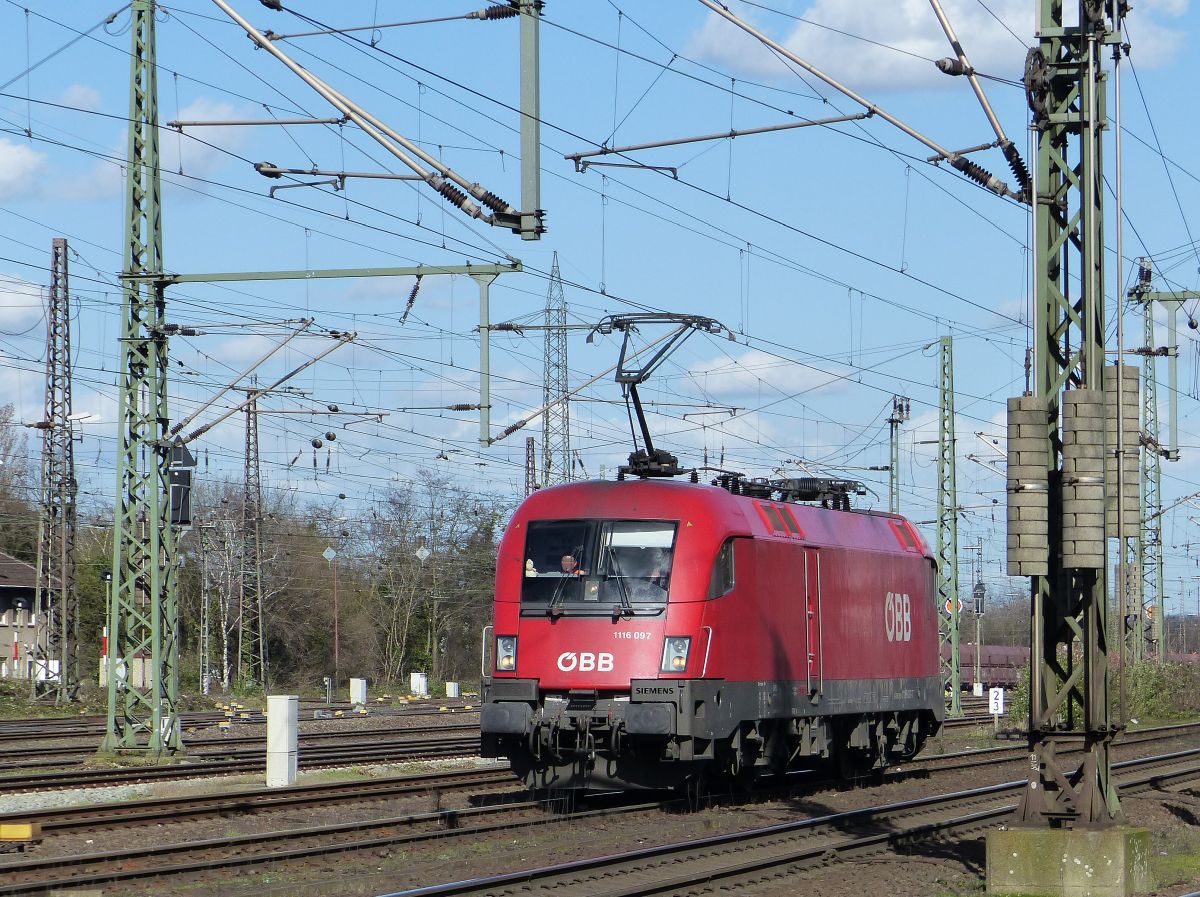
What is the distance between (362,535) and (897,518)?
5794 centimetres

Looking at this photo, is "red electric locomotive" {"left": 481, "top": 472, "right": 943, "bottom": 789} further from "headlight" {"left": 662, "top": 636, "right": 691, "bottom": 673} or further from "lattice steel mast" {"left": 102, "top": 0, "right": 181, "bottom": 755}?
"lattice steel mast" {"left": 102, "top": 0, "right": 181, "bottom": 755}

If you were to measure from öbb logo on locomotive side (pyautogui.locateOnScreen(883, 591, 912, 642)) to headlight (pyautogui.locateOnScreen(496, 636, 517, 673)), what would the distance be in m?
7.03

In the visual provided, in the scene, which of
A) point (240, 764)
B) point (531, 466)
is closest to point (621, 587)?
point (240, 764)

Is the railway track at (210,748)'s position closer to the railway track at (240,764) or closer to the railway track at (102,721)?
the railway track at (240,764)

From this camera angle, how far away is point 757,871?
13938 mm

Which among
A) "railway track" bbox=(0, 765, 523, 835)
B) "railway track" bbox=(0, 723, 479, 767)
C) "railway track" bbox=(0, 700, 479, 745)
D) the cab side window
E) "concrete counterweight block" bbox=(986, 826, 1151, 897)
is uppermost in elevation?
the cab side window

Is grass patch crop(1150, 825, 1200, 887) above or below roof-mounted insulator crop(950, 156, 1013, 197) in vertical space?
below

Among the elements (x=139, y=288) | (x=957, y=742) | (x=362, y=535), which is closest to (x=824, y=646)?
(x=139, y=288)

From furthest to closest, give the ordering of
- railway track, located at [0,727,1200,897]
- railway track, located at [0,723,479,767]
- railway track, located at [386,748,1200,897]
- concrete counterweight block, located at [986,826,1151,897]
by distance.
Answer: railway track, located at [0,723,479,767] → railway track, located at [0,727,1200,897] → railway track, located at [386,748,1200,897] → concrete counterweight block, located at [986,826,1151,897]

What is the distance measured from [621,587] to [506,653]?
154 cm

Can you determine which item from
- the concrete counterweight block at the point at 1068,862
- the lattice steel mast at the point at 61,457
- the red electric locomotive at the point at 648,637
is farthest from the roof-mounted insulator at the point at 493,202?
the lattice steel mast at the point at 61,457

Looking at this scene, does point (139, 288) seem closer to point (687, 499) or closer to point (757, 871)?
point (687, 499)

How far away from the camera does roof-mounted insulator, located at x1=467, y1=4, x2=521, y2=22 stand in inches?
635

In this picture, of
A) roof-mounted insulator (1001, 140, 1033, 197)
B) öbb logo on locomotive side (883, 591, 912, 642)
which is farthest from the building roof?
roof-mounted insulator (1001, 140, 1033, 197)
